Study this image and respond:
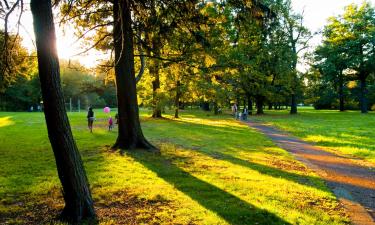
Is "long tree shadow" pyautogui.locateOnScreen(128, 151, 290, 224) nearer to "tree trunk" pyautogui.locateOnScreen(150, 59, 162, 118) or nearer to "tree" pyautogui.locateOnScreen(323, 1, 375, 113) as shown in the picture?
"tree trunk" pyautogui.locateOnScreen(150, 59, 162, 118)

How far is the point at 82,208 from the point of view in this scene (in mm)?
5598

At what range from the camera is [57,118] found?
525 cm

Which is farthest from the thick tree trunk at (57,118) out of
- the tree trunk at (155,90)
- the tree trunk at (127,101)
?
the tree trunk at (155,90)

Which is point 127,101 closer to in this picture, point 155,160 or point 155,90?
point 155,160

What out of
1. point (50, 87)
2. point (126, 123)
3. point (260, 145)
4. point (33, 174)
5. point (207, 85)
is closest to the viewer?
point (50, 87)

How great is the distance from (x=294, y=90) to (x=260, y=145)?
98.2ft

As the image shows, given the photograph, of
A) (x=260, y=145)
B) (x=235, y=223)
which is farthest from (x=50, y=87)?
(x=260, y=145)

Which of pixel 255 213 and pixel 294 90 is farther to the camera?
pixel 294 90

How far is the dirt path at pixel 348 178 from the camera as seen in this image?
6.25 metres

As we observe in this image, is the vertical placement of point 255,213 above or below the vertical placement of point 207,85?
below

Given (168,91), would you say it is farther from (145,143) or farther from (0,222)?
(0,222)

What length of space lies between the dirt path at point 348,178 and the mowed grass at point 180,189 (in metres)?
0.29

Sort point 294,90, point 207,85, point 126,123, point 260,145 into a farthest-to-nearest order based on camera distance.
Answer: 1. point 294,90
2. point 207,85
3. point 260,145
4. point 126,123

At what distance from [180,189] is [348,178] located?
4.36 metres
